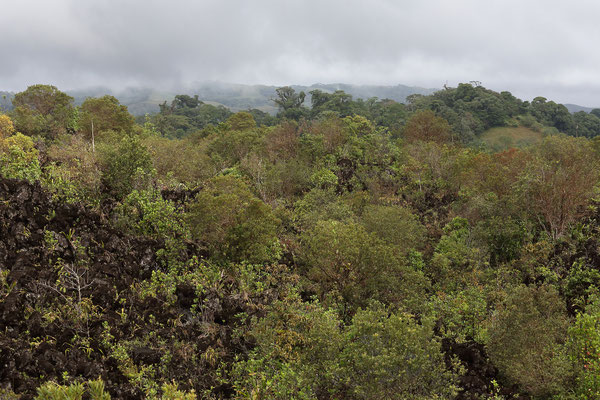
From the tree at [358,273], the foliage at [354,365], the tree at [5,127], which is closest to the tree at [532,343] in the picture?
the foliage at [354,365]

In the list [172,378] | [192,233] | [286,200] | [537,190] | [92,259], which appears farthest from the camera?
[286,200]

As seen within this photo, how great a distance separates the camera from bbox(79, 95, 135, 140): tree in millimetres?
31028

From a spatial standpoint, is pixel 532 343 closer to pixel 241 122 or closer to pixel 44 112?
pixel 241 122

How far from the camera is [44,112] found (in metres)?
34.8

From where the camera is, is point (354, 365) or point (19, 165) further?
point (19, 165)

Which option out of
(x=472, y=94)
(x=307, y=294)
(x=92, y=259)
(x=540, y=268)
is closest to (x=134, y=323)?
(x=92, y=259)

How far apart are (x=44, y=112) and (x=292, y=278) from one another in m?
33.6

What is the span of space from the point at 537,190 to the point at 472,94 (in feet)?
226

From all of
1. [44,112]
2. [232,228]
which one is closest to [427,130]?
[232,228]

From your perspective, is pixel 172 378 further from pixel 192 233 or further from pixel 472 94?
pixel 472 94

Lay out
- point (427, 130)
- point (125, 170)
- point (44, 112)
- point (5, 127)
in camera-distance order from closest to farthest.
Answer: point (125, 170)
point (5, 127)
point (44, 112)
point (427, 130)

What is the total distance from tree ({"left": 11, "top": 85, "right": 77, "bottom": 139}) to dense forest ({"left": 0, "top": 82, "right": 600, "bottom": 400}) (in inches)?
15.2

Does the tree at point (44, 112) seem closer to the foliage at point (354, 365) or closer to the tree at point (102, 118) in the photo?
the tree at point (102, 118)

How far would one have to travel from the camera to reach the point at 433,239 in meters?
22.5
